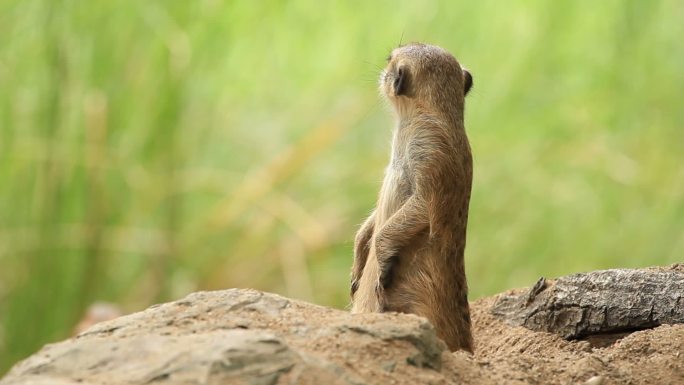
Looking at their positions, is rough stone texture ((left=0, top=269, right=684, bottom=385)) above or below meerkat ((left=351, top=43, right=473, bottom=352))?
below

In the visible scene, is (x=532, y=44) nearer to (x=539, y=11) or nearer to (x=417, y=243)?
(x=539, y=11)

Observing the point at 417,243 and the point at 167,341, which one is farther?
the point at 417,243

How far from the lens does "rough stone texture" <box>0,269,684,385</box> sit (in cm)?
198

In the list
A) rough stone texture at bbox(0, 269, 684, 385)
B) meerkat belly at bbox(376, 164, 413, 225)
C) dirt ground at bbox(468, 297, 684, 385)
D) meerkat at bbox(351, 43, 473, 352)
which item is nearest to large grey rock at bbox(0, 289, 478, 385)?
rough stone texture at bbox(0, 269, 684, 385)

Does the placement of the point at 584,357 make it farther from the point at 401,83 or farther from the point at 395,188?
the point at 401,83

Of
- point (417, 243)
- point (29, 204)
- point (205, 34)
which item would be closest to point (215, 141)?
point (205, 34)

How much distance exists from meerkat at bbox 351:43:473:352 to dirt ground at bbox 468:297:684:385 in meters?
0.20

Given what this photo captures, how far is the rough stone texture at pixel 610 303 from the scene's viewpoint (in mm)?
3035

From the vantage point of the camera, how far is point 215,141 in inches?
240

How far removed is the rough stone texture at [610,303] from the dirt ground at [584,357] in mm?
42

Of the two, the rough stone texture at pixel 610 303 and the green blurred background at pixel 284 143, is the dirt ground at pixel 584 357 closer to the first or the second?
the rough stone texture at pixel 610 303

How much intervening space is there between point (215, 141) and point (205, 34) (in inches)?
26.3

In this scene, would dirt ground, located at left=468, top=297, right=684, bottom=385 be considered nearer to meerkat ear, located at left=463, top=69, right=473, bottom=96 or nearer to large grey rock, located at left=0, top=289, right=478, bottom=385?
large grey rock, located at left=0, top=289, right=478, bottom=385

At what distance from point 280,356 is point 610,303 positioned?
1.39 m
